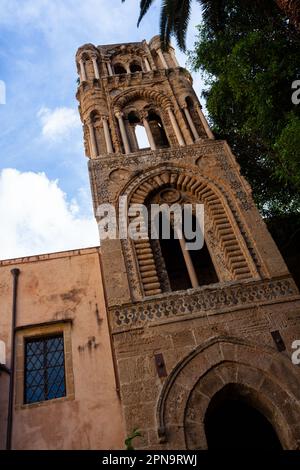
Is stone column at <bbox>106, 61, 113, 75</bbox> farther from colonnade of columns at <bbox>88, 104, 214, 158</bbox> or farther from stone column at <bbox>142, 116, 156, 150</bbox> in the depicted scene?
stone column at <bbox>142, 116, 156, 150</bbox>

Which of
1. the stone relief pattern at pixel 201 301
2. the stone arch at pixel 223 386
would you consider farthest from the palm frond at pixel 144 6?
the stone arch at pixel 223 386

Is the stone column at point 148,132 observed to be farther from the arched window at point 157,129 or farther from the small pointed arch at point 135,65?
the small pointed arch at point 135,65

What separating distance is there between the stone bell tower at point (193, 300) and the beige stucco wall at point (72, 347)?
1546 millimetres

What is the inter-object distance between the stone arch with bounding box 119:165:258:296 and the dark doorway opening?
284 cm

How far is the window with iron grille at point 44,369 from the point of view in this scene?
26.6 feet

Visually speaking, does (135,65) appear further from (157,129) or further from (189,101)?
(189,101)

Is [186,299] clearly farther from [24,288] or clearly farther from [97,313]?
[24,288]

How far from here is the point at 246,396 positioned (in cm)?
659

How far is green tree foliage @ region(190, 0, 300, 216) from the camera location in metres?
8.47

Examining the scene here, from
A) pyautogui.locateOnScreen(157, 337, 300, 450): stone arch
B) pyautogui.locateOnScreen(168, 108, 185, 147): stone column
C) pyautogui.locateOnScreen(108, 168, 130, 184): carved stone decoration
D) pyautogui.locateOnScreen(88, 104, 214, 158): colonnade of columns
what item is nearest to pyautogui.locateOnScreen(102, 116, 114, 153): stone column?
pyautogui.locateOnScreen(88, 104, 214, 158): colonnade of columns

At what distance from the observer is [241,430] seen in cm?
826

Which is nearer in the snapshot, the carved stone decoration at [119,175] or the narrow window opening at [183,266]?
the carved stone decoration at [119,175]

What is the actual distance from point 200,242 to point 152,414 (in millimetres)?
4148
